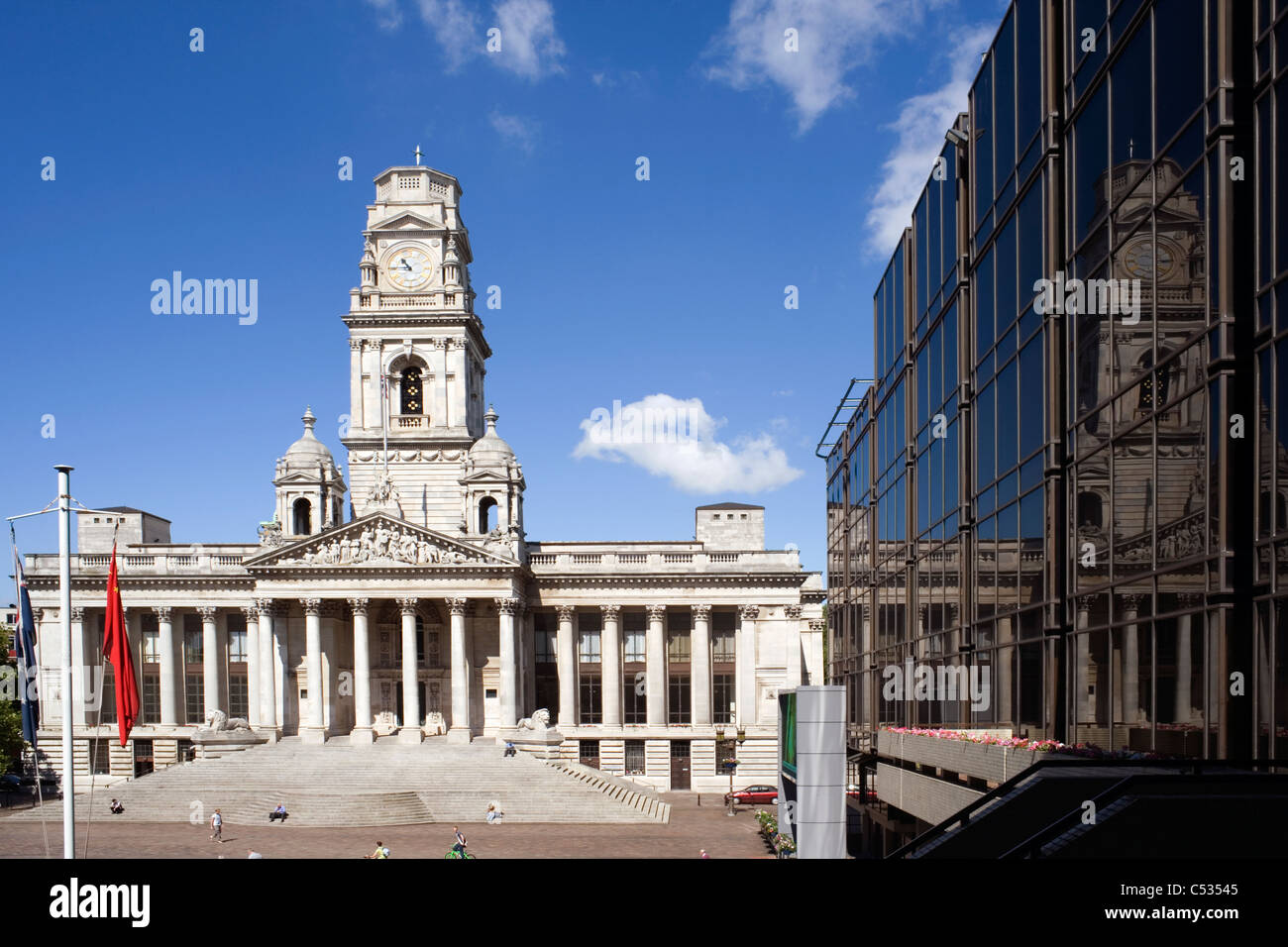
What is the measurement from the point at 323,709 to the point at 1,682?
19.9 m

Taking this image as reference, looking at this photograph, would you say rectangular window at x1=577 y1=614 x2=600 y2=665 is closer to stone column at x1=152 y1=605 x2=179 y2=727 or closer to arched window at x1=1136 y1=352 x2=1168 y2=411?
stone column at x1=152 y1=605 x2=179 y2=727

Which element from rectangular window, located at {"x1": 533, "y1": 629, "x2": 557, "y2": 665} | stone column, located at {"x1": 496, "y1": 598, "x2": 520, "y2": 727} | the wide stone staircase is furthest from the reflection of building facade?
rectangular window, located at {"x1": 533, "y1": 629, "x2": 557, "y2": 665}

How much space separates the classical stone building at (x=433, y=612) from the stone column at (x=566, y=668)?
4.7 inches

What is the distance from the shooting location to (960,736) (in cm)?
2591

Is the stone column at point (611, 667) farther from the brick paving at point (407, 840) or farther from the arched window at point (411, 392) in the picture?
the arched window at point (411, 392)

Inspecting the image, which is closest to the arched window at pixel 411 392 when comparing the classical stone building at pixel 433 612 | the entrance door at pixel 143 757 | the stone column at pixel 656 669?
Result: the classical stone building at pixel 433 612

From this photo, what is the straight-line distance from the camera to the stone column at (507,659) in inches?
2549

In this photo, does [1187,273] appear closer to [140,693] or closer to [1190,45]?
[1190,45]

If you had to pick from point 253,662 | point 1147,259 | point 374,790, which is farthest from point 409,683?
point 1147,259

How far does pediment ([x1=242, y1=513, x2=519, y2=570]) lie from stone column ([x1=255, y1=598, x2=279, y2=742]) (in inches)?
122

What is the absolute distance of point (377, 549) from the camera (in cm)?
6431

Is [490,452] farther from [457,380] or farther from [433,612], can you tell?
[433,612]
